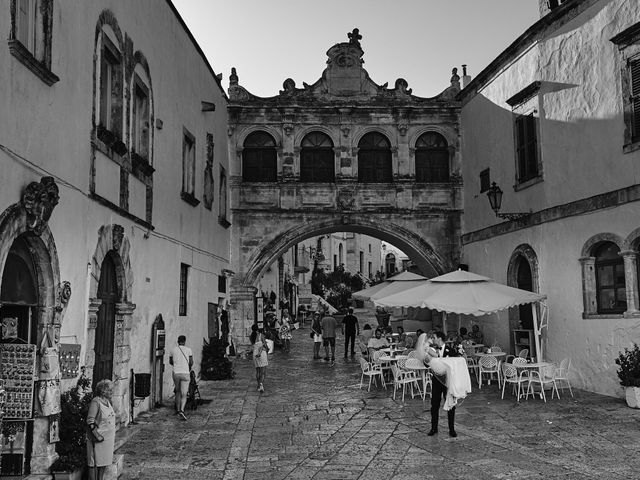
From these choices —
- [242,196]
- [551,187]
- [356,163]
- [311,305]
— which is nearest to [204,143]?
[242,196]

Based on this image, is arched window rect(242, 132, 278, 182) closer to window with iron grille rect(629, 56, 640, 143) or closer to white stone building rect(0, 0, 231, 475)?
white stone building rect(0, 0, 231, 475)

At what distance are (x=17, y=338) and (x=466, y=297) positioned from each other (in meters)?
8.40

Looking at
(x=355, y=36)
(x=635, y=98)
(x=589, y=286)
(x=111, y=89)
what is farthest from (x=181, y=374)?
(x=355, y=36)

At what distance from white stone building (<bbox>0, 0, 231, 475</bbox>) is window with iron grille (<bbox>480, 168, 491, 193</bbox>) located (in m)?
8.02

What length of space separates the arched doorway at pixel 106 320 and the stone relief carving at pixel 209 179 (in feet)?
22.2

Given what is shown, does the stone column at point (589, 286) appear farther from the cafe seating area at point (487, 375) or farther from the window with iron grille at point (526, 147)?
the window with iron grille at point (526, 147)

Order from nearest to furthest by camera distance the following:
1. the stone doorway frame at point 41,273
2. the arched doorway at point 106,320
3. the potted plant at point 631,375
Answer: the stone doorway frame at point 41,273, the arched doorway at point 106,320, the potted plant at point 631,375

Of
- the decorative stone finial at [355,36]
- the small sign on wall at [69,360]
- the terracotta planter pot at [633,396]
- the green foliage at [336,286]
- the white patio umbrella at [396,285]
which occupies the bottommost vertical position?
the terracotta planter pot at [633,396]

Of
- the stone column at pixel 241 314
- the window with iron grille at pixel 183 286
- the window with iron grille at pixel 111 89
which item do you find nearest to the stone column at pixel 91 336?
the window with iron grille at pixel 111 89

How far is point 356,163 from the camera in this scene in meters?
20.5

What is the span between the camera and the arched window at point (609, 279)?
12.0m

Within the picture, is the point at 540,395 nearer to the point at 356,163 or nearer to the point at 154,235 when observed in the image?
the point at 154,235

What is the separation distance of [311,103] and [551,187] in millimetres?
8906

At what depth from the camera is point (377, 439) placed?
8.80m
